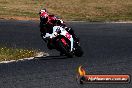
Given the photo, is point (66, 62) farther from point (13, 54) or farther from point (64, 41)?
point (13, 54)

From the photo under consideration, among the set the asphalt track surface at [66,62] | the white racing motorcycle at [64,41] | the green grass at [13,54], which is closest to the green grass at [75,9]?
the asphalt track surface at [66,62]

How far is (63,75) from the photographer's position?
15062mm

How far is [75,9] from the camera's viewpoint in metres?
51.9

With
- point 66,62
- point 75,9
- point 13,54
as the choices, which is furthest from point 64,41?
point 75,9

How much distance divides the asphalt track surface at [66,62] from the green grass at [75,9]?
1307cm

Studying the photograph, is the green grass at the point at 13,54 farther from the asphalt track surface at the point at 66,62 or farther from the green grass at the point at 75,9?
the green grass at the point at 75,9

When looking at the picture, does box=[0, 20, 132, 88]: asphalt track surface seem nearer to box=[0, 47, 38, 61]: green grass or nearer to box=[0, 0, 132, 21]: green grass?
box=[0, 47, 38, 61]: green grass

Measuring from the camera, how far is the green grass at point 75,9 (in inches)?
1797

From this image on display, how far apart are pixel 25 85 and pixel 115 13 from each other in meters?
36.2

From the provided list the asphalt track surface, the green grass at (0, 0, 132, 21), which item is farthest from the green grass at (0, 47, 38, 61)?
the green grass at (0, 0, 132, 21)

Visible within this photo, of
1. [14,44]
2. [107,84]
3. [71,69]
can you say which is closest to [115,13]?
[14,44]

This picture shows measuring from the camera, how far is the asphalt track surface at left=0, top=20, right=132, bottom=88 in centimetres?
1382

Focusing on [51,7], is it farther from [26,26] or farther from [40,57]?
[40,57]

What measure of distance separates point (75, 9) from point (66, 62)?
3399 centimetres
